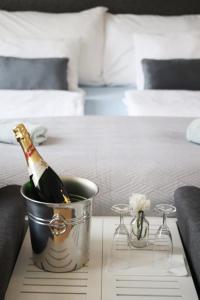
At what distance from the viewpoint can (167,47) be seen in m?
2.82

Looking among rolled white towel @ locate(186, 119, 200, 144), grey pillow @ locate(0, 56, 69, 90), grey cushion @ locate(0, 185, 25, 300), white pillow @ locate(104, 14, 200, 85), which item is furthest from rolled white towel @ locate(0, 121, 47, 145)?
white pillow @ locate(104, 14, 200, 85)

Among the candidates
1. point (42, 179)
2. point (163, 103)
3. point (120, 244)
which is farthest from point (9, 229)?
point (163, 103)

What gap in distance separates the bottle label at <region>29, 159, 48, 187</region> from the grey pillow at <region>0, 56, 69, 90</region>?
65.7 inches

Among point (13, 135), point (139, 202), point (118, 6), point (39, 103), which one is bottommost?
point (39, 103)

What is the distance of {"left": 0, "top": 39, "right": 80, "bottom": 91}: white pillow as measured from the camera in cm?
274

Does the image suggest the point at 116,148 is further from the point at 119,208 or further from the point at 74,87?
the point at 74,87

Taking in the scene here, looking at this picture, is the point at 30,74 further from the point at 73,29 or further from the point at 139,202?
the point at 139,202

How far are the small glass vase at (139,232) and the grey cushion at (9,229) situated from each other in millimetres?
300

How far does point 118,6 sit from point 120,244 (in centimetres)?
237

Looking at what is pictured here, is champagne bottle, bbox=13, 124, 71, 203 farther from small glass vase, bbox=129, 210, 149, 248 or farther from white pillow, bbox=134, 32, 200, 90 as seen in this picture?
white pillow, bbox=134, 32, 200, 90

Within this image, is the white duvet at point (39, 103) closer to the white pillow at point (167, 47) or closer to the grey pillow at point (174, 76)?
the grey pillow at point (174, 76)

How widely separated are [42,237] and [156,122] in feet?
3.79

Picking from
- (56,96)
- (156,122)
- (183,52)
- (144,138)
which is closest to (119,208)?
(144,138)

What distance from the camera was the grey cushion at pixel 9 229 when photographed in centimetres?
92
